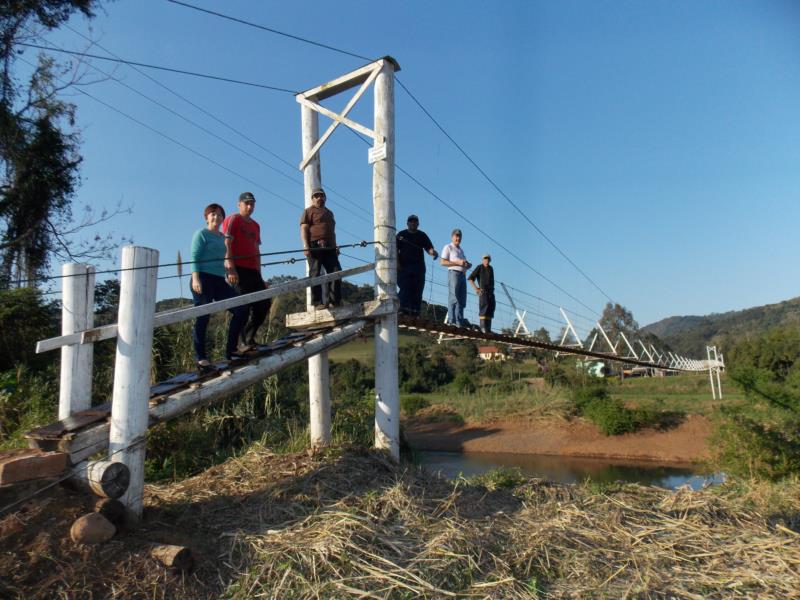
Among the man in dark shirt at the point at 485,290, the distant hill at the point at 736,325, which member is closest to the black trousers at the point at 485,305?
the man in dark shirt at the point at 485,290

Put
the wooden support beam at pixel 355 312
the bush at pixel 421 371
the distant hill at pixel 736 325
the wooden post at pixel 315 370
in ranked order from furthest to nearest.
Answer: the distant hill at pixel 736 325 → the bush at pixel 421 371 → the wooden post at pixel 315 370 → the wooden support beam at pixel 355 312

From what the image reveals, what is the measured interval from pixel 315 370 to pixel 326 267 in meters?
1.07

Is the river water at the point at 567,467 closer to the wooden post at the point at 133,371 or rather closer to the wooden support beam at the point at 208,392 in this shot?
the wooden support beam at the point at 208,392

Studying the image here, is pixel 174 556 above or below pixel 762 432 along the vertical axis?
above

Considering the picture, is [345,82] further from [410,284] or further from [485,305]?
[485,305]

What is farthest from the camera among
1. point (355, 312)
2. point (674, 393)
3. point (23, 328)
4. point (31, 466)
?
point (674, 393)

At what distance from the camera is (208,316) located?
16.5 ft

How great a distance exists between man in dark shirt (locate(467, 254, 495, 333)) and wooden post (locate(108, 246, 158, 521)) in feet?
21.1

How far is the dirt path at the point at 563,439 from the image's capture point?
2820 centimetres

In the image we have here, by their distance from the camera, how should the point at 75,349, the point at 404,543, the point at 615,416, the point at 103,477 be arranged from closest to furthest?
the point at 103,477 < the point at 404,543 < the point at 75,349 < the point at 615,416

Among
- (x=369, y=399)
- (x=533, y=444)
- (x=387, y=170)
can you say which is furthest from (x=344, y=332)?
(x=533, y=444)

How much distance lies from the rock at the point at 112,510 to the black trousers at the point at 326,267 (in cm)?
316

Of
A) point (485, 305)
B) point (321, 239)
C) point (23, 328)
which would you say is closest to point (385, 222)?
point (321, 239)

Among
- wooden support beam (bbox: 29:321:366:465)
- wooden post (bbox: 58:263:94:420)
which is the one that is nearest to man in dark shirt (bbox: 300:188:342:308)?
wooden support beam (bbox: 29:321:366:465)
